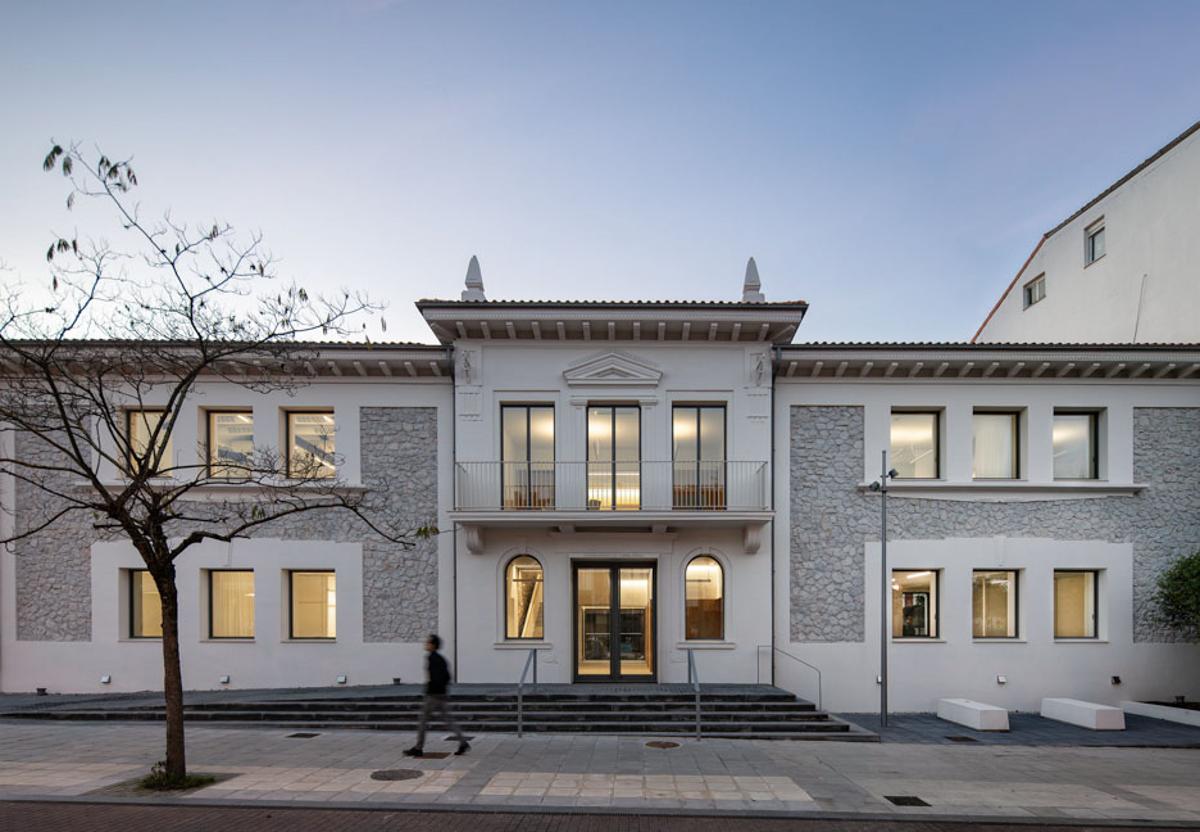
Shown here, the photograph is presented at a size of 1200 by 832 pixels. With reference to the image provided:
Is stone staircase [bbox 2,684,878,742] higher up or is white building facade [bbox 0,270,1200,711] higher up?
white building facade [bbox 0,270,1200,711]

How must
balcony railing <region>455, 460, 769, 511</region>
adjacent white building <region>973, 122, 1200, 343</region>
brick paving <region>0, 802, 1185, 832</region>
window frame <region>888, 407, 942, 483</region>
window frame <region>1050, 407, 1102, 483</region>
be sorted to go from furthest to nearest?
adjacent white building <region>973, 122, 1200, 343</region>
window frame <region>1050, 407, 1102, 483</region>
window frame <region>888, 407, 942, 483</region>
balcony railing <region>455, 460, 769, 511</region>
brick paving <region>0, 802, 1185, 832</region>

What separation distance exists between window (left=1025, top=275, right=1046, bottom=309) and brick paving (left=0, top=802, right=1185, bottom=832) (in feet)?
60.0

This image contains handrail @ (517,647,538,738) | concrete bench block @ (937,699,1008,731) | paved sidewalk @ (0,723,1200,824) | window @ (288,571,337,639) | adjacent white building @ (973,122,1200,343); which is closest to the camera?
paved sidewalk @ (0,723,1200,824)

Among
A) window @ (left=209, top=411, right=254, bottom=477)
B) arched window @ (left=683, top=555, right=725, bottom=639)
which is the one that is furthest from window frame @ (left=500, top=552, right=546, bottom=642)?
window @ (left=209, top=411, right=254, bottom=477)

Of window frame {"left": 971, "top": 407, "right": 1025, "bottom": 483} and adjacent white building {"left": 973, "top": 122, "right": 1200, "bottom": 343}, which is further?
adjacent white building {"left": 973, "top": 122, "right": 1200, "bottom": 343}

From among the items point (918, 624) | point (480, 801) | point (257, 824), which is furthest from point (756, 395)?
point (257, 824)

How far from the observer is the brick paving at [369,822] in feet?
21.7

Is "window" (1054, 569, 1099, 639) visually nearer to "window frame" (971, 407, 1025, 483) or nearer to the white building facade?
the white building facade

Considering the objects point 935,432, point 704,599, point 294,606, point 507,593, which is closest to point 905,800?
point 704,599

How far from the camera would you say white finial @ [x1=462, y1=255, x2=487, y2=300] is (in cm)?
1325

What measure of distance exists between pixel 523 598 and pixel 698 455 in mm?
4764

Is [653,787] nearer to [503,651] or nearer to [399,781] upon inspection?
[399,781]

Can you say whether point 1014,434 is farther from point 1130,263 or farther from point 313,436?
point 313,436

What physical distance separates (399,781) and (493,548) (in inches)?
208
